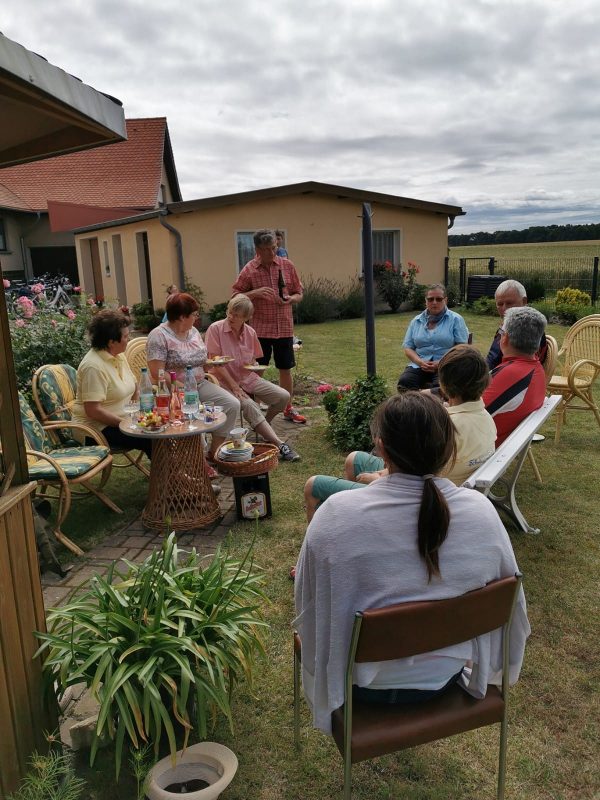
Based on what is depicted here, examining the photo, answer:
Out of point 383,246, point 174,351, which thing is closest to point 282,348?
point 174,351

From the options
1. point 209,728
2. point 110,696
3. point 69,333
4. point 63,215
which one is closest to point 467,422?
point 209,728

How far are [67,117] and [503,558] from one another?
197 centimetres

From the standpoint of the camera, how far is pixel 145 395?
14.0 ft

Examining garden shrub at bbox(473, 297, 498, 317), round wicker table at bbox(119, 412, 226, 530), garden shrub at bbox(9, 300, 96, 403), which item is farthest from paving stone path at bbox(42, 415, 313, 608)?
garden shrub at bbox(473, 297, 498, 317)

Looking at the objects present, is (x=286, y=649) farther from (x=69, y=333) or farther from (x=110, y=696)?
(x=69, y=333)

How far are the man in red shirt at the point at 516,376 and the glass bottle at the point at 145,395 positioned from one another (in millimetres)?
2234

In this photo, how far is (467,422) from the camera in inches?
121

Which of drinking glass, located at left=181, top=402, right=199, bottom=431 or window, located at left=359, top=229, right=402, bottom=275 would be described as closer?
drinking glass, located at left=181, top=402, right=199, bottom=431

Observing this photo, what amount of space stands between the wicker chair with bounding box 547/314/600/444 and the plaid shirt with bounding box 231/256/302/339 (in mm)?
2665

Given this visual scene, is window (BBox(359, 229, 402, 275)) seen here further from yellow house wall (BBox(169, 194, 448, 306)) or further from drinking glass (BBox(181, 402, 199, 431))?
drinking glass (BBox(181, 402, 199, 431))

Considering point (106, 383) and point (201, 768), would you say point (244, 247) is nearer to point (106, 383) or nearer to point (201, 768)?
point (106, 383)

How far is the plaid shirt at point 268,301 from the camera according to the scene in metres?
6.21

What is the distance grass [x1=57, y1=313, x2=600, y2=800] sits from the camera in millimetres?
2082

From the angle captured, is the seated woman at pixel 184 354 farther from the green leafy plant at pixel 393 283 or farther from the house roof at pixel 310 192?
the green leafy plant at pixel 393 283
